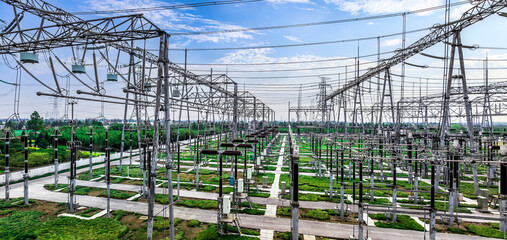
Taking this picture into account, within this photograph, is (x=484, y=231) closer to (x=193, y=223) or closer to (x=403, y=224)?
(x=403, y=224)

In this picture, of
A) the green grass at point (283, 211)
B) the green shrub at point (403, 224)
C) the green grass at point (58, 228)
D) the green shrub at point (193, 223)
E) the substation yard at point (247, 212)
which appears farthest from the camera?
the green grass at point (283, 211)

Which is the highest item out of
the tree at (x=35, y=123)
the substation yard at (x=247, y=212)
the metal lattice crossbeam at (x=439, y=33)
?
the metal lattice crossbeam at (x=439, y=33)

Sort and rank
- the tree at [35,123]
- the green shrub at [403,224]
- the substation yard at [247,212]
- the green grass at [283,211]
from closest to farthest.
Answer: the substation yard at [247,212]
the green shrub at [403,224]
the green grass at [283,211]
the tree at [35,123]

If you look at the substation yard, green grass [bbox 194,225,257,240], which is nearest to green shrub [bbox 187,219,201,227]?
the substation yard

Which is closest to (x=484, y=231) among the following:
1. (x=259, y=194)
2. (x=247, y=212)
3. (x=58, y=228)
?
(x=247, y=212)

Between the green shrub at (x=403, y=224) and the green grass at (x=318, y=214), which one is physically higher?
the green grass at (x=318, y=214)

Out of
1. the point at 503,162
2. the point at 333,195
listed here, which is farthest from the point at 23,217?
the point at 503,162

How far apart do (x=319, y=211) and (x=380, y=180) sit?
11528 millimetres

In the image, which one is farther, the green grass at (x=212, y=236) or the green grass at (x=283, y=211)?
the green grass at (x=283, y=211)

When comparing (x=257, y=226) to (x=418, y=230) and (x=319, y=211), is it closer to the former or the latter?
(x=319, y=211)

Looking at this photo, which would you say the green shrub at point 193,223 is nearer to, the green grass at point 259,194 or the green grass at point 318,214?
the green grass at point 259,194

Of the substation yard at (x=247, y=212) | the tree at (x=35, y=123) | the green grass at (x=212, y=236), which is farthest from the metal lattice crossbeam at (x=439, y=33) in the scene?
the tree at (x=35, y=123)

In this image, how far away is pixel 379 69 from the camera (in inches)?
953

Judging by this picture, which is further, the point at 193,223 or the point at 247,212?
the point at 247,212
